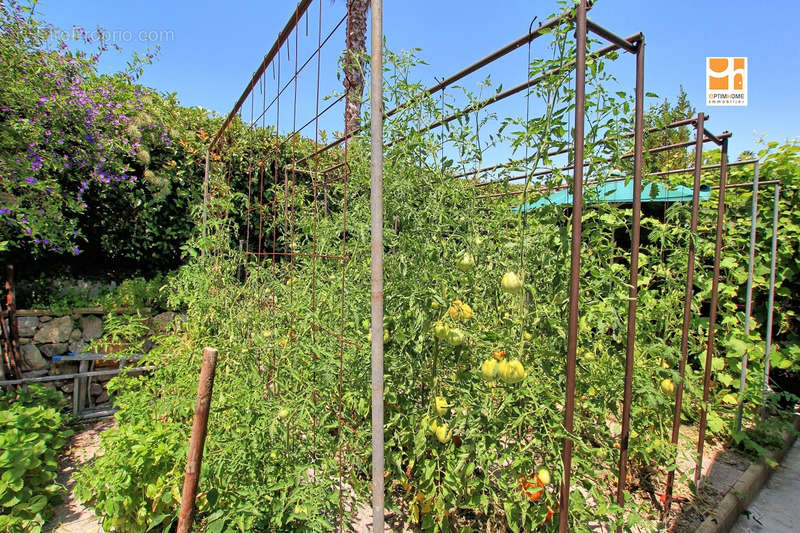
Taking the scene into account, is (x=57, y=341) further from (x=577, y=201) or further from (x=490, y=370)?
(x=577, y=201)

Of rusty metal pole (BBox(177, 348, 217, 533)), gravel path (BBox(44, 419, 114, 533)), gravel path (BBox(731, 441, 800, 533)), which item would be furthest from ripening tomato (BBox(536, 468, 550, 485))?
gravel path (BBox(44, 419, 114, 533))

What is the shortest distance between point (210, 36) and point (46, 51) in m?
1.48

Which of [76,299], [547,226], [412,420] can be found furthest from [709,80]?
[76,299]

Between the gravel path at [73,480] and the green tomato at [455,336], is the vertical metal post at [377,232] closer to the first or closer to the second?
the green tomato at [455,336]

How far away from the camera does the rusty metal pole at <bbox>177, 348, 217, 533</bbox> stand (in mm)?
1205

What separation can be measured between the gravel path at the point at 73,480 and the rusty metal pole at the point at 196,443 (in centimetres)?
113

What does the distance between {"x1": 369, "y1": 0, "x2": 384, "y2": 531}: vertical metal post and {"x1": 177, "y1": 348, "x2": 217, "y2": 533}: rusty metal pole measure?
0.51 metres

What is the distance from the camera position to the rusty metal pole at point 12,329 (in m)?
2.97

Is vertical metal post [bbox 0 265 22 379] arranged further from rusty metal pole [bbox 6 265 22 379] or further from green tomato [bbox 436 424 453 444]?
green tomato [bbox 436 424 453 444]

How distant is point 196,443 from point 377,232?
2.85ft

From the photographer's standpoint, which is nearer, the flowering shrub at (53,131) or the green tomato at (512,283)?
the green tomato at (512,283)

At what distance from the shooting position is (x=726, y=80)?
2.31 metres

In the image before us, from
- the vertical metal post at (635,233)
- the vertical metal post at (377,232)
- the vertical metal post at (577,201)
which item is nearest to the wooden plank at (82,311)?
the vertical metal post at (377,232)

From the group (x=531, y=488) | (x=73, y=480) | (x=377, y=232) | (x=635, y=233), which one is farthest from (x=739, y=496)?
(x=73, y=480)
